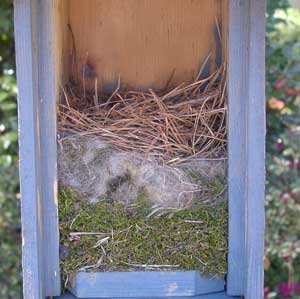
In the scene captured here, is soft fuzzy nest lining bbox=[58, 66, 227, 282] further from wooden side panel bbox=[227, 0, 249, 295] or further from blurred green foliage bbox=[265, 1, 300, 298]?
blurred green foliage bbox=[265, 1, 300, 298]

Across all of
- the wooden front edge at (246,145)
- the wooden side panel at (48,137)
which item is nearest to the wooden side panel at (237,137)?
the wooden front edge at (246,145)

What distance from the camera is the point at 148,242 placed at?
1.74m

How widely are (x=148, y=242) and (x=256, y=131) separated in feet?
1.13

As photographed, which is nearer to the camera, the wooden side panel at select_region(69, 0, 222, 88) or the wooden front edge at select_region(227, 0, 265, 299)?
the wooden front edge at select_region(227, 0, 265, 299)

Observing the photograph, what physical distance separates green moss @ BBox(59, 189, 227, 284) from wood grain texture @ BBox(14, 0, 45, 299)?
11cm

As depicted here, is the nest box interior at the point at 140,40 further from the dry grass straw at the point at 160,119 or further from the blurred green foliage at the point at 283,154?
the blurred green foliage at the point at 283,154

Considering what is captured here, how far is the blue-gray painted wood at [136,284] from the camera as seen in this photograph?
174cm

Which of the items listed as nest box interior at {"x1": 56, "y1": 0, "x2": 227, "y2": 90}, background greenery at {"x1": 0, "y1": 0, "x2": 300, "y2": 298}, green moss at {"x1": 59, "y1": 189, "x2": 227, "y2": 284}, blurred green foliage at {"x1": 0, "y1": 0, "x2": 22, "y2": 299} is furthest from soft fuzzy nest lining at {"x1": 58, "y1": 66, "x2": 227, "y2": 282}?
blurred green foliage at {"x1": 0, "y1": 0, "x2": 22, "y2": 299}

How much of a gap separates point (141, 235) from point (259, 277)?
0.88 feet

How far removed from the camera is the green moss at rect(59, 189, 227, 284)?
1.74 meters

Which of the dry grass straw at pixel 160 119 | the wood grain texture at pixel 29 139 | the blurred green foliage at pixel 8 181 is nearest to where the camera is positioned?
the wood grain texture at pixel 29 139

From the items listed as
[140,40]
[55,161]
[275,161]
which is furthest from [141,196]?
[275,161]

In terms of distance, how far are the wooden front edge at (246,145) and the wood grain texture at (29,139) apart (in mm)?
409

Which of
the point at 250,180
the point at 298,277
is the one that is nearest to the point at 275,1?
the point at 298,277
